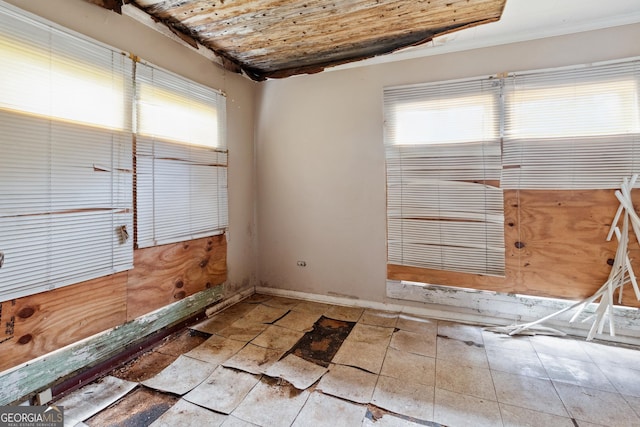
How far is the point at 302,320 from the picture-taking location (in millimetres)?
2918

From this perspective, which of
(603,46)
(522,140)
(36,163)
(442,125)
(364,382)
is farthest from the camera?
(442,125)

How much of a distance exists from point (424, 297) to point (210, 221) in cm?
243

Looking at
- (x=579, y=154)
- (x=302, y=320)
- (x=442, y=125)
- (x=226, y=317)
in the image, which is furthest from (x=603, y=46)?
(x=226, y=317)

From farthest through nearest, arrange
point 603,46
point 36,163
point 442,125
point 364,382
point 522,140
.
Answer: point 442,125 < point 522,140 < point 603,46 < point 364,382 < point 36,163

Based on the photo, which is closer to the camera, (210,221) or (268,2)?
(268,2)

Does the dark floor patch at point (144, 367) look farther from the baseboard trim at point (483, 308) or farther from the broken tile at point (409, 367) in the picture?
the baseboard trim at point (483, 308)

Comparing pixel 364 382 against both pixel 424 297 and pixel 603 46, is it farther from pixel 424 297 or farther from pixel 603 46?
pixel 603 46

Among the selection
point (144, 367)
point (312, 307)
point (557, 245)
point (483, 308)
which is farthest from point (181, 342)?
point (557, 245)

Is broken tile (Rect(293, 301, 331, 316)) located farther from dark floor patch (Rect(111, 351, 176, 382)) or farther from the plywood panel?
the plywood panel

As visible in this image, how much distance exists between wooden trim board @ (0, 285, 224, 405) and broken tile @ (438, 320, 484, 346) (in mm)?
2517

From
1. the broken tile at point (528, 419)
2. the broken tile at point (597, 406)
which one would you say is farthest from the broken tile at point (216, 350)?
the broken tile at point (597, 406)

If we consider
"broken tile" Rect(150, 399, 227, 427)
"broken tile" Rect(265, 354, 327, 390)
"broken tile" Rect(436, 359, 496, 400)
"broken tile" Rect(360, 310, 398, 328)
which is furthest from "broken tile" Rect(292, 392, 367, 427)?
"broken tile" Rect(360, 310, 398, 328)

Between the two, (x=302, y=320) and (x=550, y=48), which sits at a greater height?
(x=550, y=48)

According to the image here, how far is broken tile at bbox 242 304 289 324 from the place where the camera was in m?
2.91
